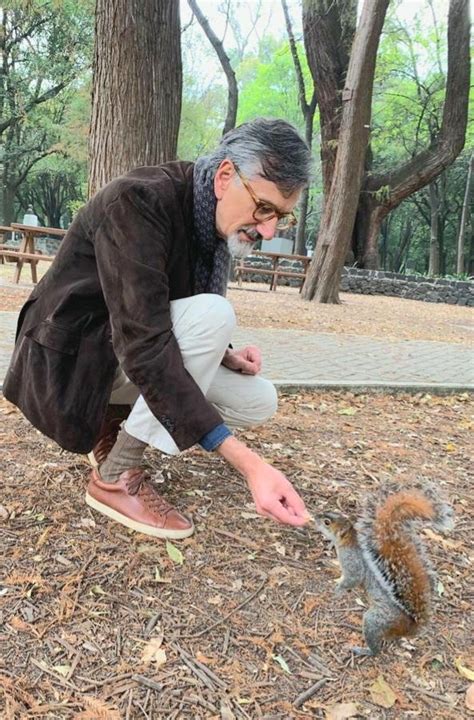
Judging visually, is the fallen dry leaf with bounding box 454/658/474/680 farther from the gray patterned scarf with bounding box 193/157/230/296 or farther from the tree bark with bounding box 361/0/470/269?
the tree bark with bounding box 361/0/470/269

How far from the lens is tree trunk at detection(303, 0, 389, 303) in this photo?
966 centimetres

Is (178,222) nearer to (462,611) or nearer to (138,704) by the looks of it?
(138,704)

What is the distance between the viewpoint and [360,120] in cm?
984

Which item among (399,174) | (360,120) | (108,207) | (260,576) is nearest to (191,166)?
(108,207)

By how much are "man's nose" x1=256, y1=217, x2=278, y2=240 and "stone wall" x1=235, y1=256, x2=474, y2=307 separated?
15264mm

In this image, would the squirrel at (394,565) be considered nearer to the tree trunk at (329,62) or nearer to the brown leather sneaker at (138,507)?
the brown leather sneaker at (138,507)

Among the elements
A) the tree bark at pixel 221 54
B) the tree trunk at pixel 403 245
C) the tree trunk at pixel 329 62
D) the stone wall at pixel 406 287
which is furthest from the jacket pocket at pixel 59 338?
the tree trunk at pixel 403 245

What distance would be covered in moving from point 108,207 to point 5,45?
24139 millimetres

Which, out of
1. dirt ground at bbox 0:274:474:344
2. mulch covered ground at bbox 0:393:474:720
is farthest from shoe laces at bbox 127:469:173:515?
dirt ground at bbox 0:274:474:344

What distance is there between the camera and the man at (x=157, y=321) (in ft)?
5.30

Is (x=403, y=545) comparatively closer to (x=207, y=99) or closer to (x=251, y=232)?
(x=251, y=232)

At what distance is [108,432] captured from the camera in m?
2.40

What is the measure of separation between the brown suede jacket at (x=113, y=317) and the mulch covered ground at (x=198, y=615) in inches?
14.9

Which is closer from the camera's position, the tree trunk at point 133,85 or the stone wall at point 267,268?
the tree trunk at point 133,85
